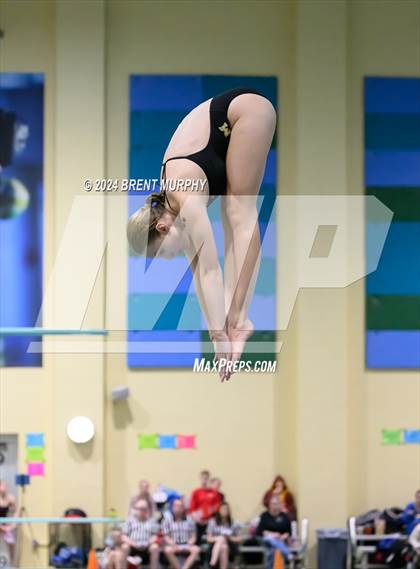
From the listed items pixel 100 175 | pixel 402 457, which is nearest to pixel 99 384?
pixel 402 457

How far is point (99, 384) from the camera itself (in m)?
10.6

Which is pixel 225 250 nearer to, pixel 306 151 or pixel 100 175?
pixel 100 175

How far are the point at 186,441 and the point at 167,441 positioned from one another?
20 centimetres

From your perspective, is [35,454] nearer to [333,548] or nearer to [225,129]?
[333,548]

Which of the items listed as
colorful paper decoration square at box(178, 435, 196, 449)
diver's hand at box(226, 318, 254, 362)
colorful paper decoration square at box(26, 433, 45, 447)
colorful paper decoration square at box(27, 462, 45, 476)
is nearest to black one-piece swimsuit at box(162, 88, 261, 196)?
diver's hand at box(226, 318, 254, 362)

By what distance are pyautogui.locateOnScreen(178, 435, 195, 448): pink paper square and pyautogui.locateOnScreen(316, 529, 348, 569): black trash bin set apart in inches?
60.1

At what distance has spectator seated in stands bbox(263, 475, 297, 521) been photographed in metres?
10.5

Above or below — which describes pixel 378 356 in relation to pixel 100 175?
below

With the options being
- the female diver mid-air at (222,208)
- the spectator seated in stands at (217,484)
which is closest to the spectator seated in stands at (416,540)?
the spectator seated in stands at (217,484)

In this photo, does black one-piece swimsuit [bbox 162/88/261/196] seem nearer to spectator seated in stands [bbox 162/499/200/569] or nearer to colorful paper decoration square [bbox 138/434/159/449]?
colorful paper decoration square [bbox 138/434/159/449]

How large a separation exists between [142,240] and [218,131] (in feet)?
2.07

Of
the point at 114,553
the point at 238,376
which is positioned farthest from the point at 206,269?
the point at 114,553

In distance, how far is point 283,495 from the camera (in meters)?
10.6

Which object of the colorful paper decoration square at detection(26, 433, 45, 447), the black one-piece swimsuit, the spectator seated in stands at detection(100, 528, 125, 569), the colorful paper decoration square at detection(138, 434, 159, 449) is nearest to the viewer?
the black one-piece swimsuit
